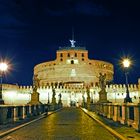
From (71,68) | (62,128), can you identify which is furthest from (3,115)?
(71,68)

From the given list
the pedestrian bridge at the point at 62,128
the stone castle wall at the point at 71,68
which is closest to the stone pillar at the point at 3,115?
the pedestrian bridge at the point at 62,128

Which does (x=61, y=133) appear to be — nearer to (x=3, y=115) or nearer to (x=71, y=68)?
(x=3, y=115)

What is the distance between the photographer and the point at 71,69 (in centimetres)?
14088

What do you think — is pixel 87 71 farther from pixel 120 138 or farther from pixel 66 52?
pixel 120 138

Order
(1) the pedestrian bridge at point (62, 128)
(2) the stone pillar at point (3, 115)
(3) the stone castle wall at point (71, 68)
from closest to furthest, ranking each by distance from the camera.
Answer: (1) the pedestrian bridge at point (62, 128) → (2) the stone pillar at point (3, 115) → (3) the stone castle wall at point (71, 68)

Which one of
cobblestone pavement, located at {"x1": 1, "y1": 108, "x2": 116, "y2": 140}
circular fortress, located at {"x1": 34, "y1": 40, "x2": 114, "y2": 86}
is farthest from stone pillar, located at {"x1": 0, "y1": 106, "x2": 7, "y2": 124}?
circular fortress, located at {"x1": 34, "y1": 40, "x2": 114, "y2": 86}

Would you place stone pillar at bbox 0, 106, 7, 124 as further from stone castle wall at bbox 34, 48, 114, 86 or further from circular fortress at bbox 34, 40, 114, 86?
stone castle wall at bbox 34, 48, 114, 86

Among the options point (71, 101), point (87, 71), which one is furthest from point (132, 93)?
point (87, 71)

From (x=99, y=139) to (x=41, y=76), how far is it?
137 metres

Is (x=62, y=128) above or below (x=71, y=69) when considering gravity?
below

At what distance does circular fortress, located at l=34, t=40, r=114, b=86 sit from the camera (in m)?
140

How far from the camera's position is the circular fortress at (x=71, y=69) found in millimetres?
139500

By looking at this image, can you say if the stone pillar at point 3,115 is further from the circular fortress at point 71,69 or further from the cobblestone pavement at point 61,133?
the circular fortress at point 71,69

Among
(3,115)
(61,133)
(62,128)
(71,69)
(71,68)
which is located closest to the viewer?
(61,133)
